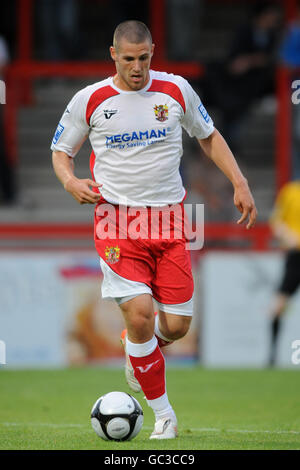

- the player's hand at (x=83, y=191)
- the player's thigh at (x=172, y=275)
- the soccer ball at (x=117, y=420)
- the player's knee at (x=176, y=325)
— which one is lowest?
the soccer ball at (x=117, y=420)

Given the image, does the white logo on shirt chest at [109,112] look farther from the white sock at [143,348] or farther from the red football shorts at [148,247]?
the white sock at [143,348]

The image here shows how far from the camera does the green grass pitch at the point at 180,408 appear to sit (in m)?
5.88

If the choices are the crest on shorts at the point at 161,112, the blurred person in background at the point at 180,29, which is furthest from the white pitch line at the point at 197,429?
the blurred person in background at the point at 180,29

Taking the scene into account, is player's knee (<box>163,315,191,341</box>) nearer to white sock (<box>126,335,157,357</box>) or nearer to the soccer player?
the soccer player

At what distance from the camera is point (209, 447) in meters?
5.59

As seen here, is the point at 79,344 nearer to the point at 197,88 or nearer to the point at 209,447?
the point at 197,88

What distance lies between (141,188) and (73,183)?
536 millimetres

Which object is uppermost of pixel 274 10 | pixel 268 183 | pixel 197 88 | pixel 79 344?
pixel 274 10

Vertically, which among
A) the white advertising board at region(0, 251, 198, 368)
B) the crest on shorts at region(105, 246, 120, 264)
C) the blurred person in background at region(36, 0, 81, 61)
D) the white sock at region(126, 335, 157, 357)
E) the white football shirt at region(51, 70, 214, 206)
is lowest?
the white advertising board at region(0, 251, 198, 368)

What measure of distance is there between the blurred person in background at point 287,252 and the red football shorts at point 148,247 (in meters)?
6.04

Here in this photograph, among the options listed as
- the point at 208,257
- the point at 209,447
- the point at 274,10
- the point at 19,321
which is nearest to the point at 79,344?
the point at 19,321

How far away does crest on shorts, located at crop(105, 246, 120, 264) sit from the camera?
6.09 meters

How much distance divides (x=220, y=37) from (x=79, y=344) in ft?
25.2

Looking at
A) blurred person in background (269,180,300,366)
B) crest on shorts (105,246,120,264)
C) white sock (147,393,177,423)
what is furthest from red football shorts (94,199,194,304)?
blurred person in background (269,180,300,366)
